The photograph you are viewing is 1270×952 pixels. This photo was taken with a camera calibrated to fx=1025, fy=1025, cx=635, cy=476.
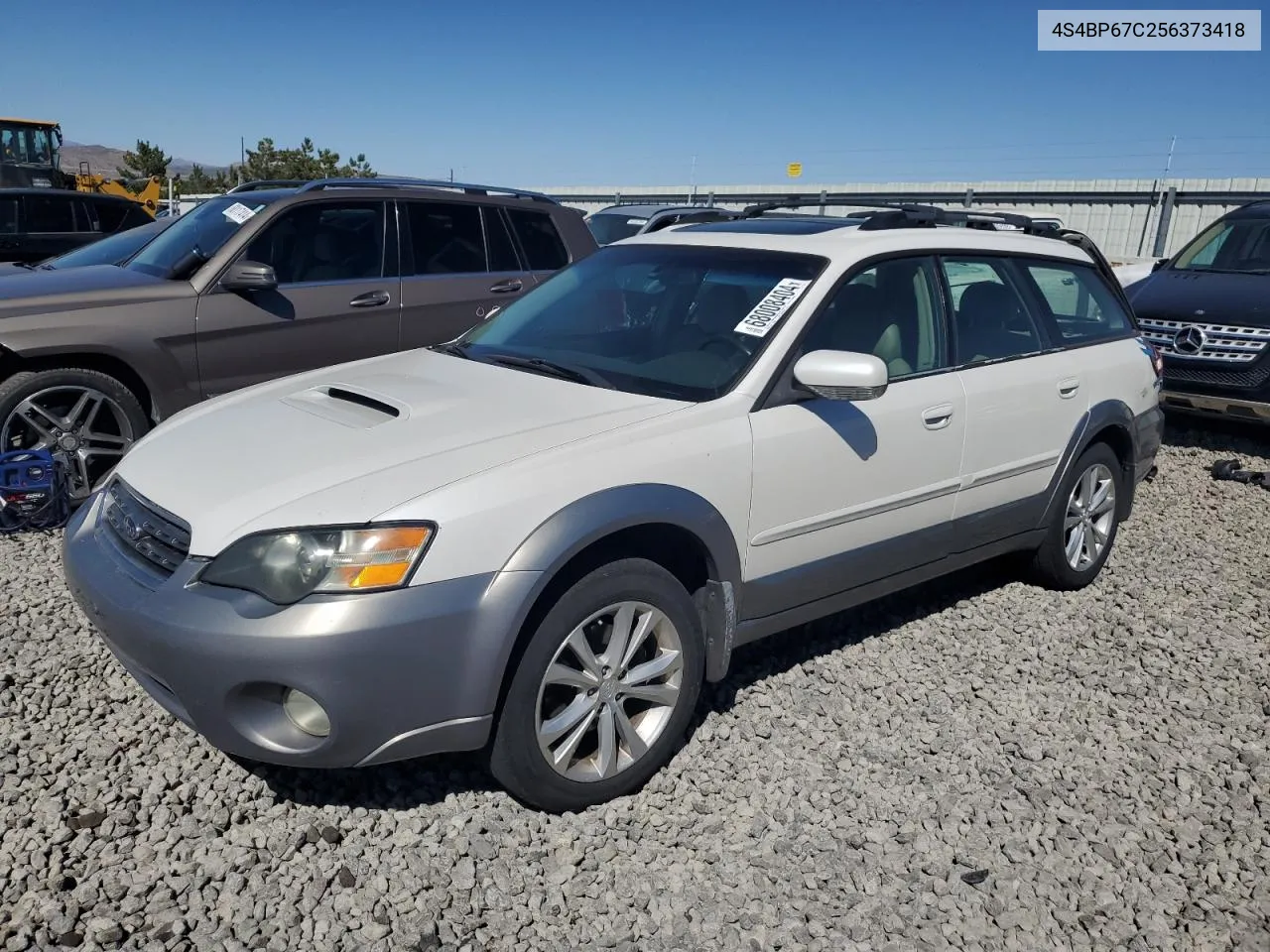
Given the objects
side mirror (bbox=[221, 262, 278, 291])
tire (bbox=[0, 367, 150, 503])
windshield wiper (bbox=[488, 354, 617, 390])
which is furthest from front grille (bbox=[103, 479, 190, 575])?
side mirror (bbox=[221, 262, 278, 291])

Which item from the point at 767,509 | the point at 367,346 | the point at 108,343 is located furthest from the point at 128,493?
the point at 367,346

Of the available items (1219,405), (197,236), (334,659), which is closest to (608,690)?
(334,659)

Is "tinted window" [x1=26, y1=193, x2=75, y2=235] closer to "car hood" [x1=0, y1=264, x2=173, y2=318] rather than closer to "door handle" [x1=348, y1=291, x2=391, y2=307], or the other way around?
"car hood" [x1=0, y1=264, x2=173, y2=318]

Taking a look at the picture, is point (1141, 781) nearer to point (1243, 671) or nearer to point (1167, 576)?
point (1243, 671)

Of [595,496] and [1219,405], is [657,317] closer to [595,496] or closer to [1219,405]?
[595,496]

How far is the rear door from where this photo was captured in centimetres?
638

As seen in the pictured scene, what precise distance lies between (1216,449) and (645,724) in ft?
22.2

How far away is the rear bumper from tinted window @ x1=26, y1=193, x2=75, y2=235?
1146 cm

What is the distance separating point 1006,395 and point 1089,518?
3.76ft

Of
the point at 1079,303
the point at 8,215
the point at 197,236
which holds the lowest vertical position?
the point at 1079,303

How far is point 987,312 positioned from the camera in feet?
14.1

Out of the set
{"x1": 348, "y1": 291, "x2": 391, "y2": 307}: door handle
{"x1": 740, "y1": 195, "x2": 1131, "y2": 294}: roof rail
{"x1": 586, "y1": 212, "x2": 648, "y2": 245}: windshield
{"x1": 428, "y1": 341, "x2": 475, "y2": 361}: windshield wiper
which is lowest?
{"x1": 428, "y1": 341, "x2": 475, "y2": 361}: windshield wiper

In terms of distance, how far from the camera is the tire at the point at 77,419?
5.11m

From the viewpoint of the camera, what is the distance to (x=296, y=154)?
4156cm
